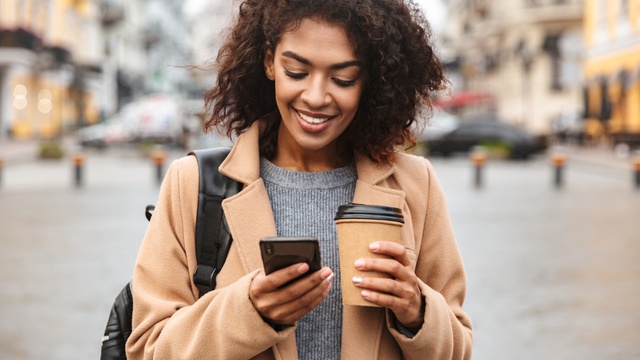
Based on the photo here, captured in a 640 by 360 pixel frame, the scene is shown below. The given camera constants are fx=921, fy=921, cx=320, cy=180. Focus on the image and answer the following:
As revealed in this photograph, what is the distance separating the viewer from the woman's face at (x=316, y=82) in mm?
2066

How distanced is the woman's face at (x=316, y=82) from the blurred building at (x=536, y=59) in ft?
126

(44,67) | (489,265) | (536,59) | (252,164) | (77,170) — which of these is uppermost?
(536,59)

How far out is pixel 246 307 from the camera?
1.87 metres

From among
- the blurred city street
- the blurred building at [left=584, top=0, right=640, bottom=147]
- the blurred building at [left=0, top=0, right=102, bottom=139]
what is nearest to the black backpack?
the blurred city street

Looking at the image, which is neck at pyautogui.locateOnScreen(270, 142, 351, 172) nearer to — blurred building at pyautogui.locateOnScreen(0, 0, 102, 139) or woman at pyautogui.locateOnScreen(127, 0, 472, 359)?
woman at pyautogui.locateOnScreen(127, 0, 472, 359)

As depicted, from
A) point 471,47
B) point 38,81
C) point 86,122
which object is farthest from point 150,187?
point 471,47

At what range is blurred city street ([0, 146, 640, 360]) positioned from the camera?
615 cm

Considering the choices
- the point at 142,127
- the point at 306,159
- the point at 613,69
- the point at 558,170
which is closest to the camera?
the point at 306,159

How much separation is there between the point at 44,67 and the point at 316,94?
41294 mm

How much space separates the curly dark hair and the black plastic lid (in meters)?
0.39

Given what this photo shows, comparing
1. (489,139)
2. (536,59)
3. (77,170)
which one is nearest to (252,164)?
(77,170)

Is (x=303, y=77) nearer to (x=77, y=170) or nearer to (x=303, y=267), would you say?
(x=303, y=267)

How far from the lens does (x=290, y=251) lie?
1704 mm

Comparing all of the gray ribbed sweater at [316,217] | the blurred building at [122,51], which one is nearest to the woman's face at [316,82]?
the gray ribbed sweater at [316,217]
